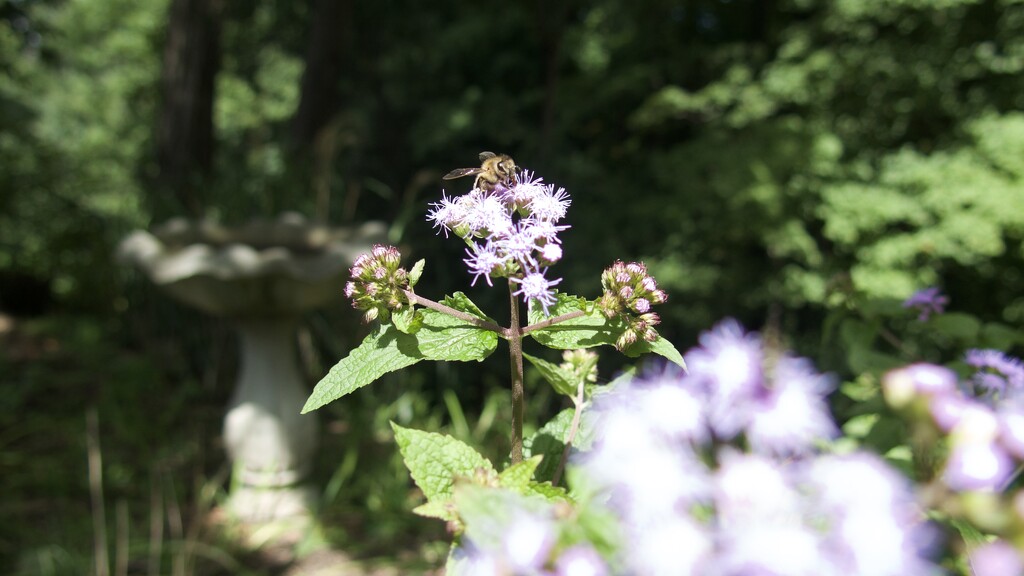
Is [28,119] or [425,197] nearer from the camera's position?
[425,197]

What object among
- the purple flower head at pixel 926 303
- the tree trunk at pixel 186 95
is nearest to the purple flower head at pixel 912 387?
the purple flower head at pixel 926 303

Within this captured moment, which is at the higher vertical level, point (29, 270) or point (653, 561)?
point (29, 270)

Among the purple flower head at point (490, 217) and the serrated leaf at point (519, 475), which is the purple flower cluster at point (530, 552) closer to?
the serrated leaf at point (519, 475)

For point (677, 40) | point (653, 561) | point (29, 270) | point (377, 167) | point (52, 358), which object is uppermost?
point (677, 40)

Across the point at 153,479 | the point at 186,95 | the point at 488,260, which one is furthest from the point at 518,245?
the point at 186,95

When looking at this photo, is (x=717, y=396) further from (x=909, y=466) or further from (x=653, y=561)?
(x=909, y=466)

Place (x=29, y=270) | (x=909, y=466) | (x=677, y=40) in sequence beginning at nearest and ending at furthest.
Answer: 1. (x=909, y=466)
2. (x=677, y=40)
3. (x=29, y=270)

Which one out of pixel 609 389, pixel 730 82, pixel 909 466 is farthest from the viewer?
pixel 730 82

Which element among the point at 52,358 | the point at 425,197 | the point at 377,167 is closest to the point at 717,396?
the point at 425,197
